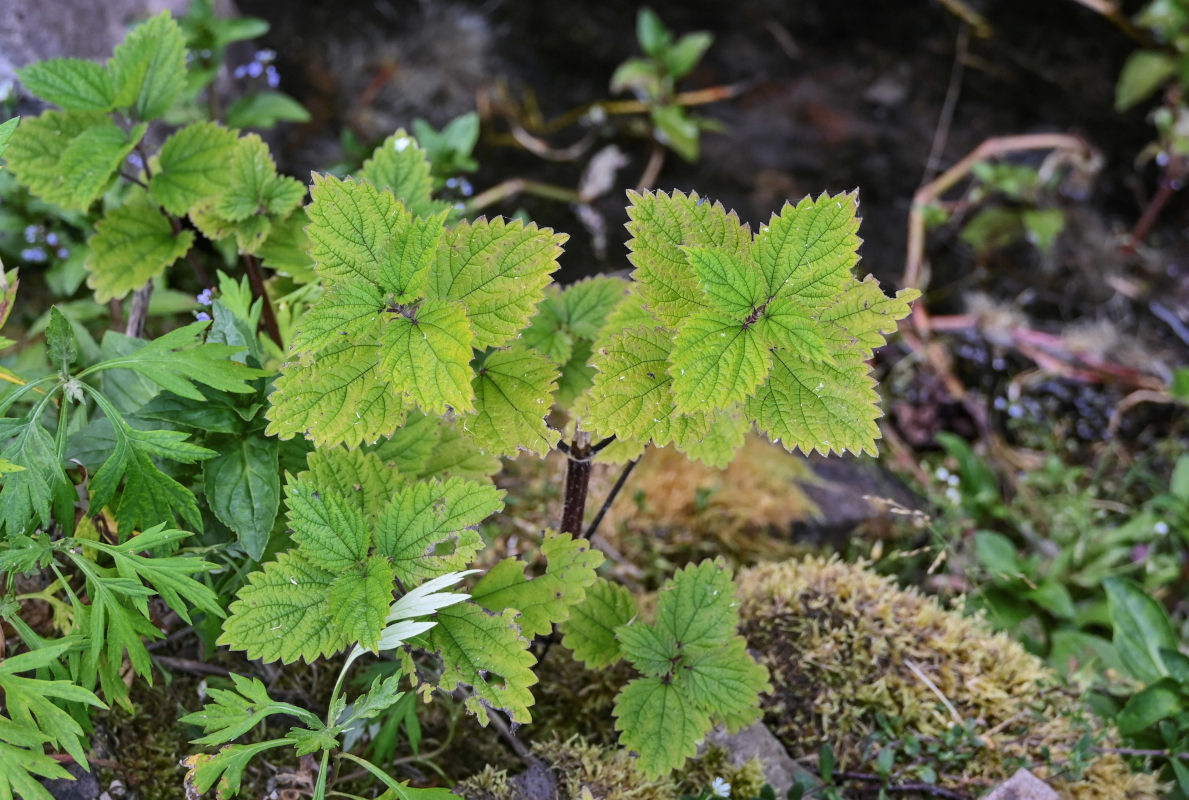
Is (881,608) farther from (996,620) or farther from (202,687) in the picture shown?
→ (202,687)

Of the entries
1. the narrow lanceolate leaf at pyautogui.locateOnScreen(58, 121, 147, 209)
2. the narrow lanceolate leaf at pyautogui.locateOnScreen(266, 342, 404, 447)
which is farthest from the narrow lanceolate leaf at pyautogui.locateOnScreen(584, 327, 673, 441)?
the narrow lanceolate leaf at pyautogui.locateOnScreen(58, 121, 147, 209)

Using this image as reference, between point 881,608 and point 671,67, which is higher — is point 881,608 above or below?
below

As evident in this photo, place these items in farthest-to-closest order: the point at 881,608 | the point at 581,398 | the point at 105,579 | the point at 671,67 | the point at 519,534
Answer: the point at 671,67
the point at 519,534
the point at 881,608
the point at 581,398
the point at 105,579

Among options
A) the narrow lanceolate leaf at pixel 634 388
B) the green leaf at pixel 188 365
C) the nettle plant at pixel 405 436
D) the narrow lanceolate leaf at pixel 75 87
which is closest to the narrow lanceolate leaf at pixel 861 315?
the nettle plant at pixel 405 436

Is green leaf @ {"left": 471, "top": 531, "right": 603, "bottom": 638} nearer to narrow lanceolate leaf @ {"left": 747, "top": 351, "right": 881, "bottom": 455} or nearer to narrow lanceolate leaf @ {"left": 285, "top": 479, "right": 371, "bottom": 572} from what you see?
narrow lanceolate leaf @ {"left": 285, "top": 479, "right": 371, "bottom": 572}

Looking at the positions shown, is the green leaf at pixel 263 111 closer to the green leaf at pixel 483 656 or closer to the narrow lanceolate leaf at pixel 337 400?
the narrow lanceolate leaf at pixel 337 400

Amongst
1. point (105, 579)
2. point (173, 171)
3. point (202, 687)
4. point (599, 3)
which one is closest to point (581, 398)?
point (105, 579)

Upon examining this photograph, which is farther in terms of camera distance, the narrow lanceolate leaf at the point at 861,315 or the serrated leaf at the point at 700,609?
the serrated leaf at the point at 700,609
